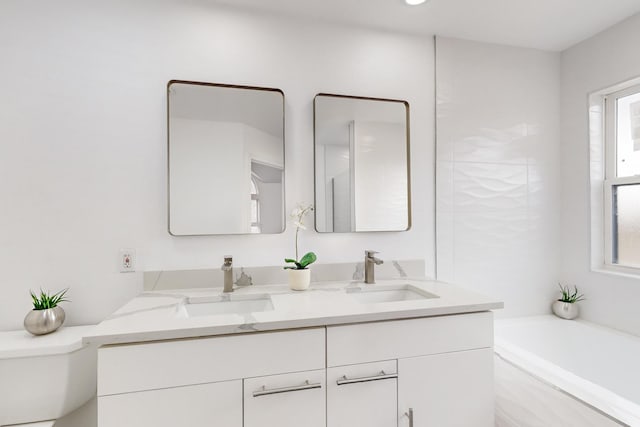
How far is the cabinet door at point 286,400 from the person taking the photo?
42.8 inches

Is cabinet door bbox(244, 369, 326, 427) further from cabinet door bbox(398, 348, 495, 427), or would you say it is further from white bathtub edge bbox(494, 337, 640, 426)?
white bathtub edge bbox(494, 337, 640, 426)

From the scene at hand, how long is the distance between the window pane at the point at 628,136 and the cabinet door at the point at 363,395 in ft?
6.60

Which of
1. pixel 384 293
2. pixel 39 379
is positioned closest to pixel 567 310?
pixel 384 293

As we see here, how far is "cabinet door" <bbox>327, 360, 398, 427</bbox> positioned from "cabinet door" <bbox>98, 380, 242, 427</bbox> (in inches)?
13.2

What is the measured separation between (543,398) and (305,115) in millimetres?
1789

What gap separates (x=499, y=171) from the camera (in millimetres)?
2080

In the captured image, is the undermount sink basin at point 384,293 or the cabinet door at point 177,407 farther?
the undermount sink basin at point 384,293

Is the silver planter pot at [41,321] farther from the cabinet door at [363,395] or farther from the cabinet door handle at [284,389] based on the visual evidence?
the cabinet door at [363,395]

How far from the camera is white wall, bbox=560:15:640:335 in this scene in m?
1.86

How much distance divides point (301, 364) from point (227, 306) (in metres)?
0.49

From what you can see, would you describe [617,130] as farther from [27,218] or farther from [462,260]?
[27,218]

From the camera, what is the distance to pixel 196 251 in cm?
163

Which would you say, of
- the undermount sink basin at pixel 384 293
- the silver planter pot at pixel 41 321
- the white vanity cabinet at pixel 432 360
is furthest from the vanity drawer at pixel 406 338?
the silver planter pot at pixel 41 321

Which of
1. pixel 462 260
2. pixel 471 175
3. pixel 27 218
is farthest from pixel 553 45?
pixel 27 218
